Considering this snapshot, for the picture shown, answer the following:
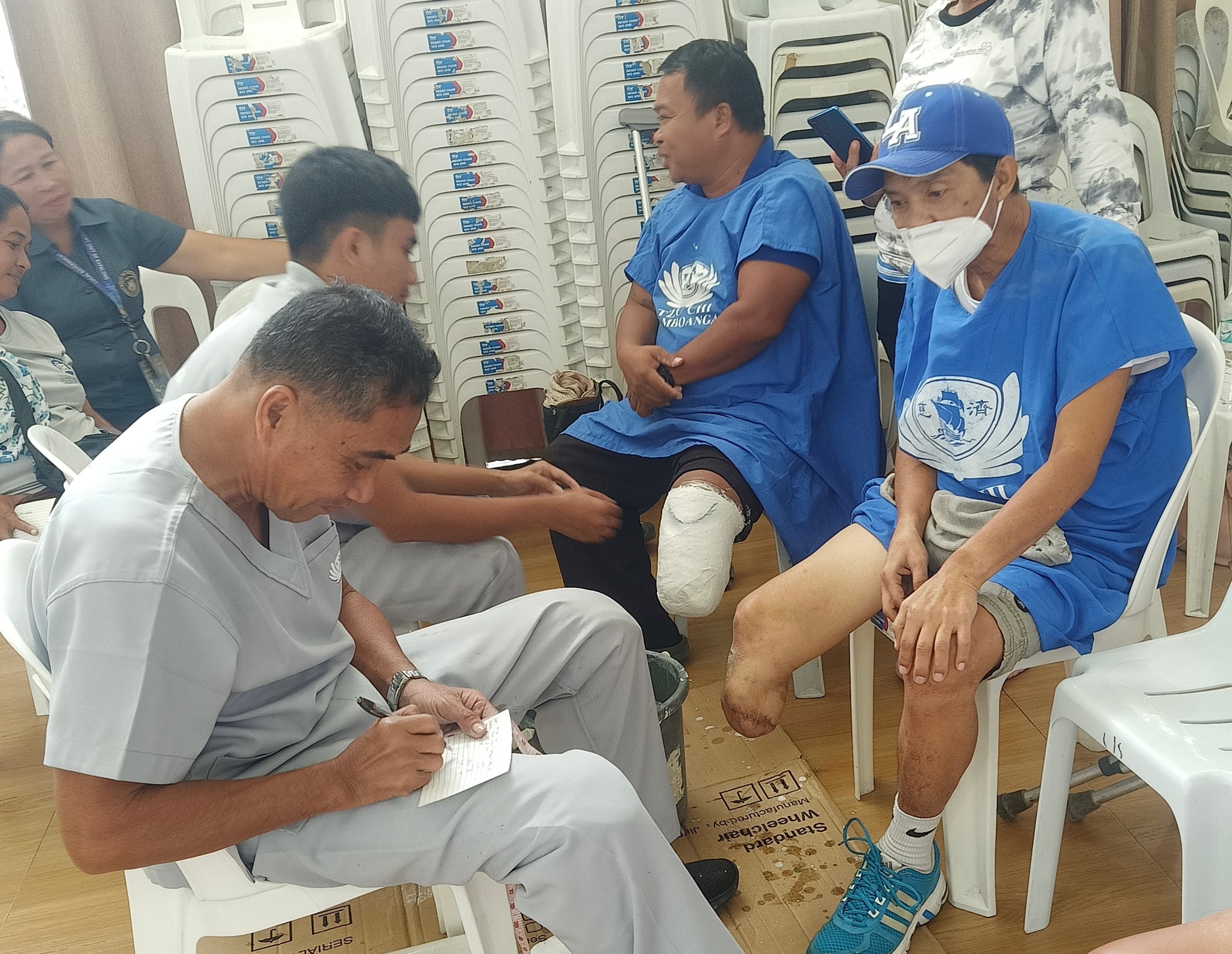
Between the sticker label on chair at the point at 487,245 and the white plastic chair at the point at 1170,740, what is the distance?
2.16 metres

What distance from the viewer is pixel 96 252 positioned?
2748 mm

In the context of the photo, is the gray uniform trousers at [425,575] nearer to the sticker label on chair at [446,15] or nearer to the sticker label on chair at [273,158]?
the sticker label on chair at [273,158]

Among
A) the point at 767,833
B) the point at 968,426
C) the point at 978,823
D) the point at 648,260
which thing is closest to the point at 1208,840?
the point at 978,823

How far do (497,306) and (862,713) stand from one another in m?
1.79

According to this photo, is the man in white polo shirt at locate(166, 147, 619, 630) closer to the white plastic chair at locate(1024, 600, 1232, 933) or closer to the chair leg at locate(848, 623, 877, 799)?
the chair leg at locate(848, 623, 877, 799)

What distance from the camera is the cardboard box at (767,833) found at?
1728mm

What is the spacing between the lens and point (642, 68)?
9.91ft

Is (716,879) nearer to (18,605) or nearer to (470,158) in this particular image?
(18,605)

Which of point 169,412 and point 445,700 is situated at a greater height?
point 169,412

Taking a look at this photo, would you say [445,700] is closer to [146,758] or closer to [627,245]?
[146,758]

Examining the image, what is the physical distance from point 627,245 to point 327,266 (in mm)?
1544

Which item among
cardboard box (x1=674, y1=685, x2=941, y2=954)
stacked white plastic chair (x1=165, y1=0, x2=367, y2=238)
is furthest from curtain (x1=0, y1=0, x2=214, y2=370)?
cardboard box (x1=674, y1=685, x2=941, y2=954)

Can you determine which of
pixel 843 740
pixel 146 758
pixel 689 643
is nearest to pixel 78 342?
pixel 689 643

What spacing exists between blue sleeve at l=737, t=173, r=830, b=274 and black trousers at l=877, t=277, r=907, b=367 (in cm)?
16
